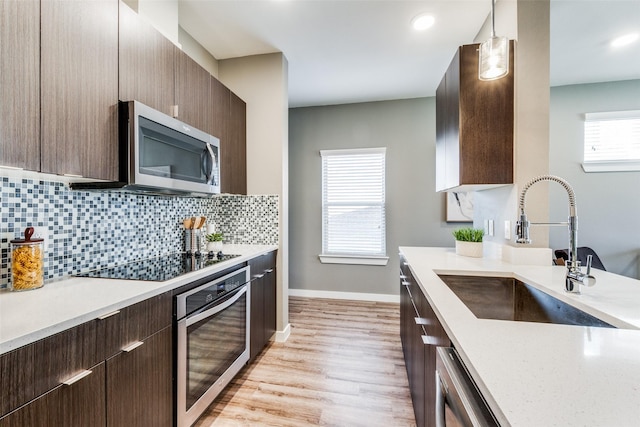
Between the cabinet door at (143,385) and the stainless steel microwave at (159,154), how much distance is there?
31.4 inches

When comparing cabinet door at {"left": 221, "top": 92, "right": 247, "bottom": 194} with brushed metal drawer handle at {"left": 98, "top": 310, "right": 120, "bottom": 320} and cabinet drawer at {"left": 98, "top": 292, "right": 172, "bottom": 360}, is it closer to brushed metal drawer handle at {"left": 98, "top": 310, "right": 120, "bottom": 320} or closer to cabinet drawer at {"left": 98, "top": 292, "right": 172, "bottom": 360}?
cabinet drawer at {"left": 98, "top": 292, "right": 172, "bottom": 360}

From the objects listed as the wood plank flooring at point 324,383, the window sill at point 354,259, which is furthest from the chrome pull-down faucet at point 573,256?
the window sill at point 354,259

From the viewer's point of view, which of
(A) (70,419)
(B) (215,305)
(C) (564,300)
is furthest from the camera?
(B) (215,305)

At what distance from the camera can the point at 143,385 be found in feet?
3.90

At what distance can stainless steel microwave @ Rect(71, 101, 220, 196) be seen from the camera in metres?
1.41

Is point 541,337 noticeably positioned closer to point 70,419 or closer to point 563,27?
point 70,419

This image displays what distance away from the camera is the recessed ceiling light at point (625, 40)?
7.85 feet

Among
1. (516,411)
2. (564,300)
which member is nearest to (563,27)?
(564,300)

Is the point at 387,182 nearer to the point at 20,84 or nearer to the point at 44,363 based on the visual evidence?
the point at 20,84

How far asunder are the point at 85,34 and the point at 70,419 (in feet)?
4.93

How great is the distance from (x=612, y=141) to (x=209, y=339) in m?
4.58

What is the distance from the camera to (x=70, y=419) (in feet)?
2.95

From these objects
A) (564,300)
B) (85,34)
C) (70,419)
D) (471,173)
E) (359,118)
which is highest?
(359,118)

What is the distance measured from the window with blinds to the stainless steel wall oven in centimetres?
405
